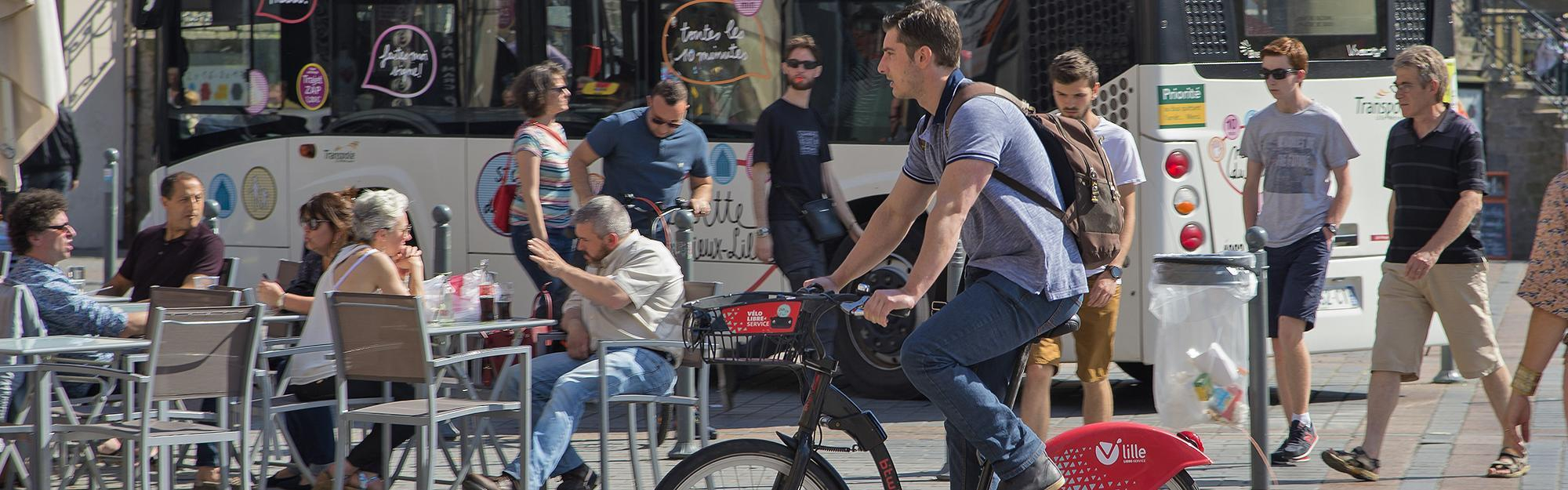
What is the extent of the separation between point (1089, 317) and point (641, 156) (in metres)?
2.54

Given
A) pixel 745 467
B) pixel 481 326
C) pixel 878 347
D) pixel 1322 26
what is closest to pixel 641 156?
pixel 878 347

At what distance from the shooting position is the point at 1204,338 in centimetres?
505

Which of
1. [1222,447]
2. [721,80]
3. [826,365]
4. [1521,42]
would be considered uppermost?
[1521,42]

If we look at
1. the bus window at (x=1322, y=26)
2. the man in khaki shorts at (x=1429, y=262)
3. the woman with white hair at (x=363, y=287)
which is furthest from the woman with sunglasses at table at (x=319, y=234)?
the bus window at (x=1322, y=26)

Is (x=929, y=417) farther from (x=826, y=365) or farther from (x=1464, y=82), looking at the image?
(x=1464, y=82)

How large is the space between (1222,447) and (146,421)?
4.20 meters

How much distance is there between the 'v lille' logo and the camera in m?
4.14

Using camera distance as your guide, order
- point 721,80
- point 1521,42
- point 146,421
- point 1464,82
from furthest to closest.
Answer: point 1521,42, point 1464,82, point 721,80, point 146,421

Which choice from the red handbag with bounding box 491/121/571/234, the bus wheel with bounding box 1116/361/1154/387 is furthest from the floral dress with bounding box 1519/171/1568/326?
the red handbag with bounding box 491/121/571/234

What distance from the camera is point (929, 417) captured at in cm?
778

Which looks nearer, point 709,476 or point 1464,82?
point 709,476

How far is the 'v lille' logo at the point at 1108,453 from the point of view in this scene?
4.14 meters

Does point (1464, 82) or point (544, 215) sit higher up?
point (1464, 82)

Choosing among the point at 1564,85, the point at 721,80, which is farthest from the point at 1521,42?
the point at 721,80
